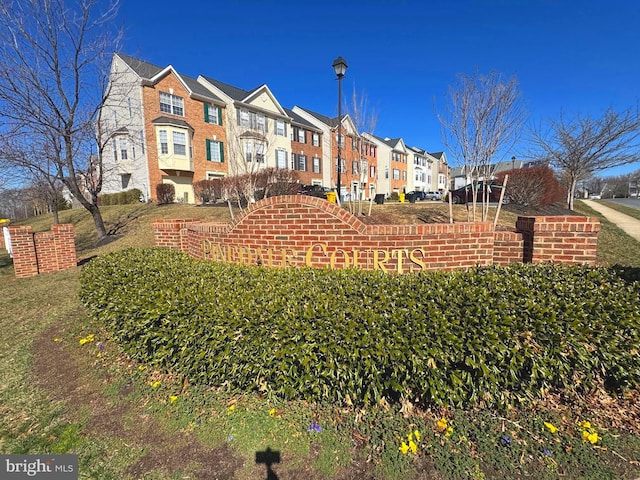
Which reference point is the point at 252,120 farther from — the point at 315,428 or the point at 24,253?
the point at 315,428

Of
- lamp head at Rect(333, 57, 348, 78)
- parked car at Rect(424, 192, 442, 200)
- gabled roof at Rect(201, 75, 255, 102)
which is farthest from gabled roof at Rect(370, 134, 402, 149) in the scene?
lamp head at Rect(333, 57, 348, 78)

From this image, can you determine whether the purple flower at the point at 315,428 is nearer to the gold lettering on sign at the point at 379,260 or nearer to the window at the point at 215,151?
the gold lettering on sign at the point at 379,260

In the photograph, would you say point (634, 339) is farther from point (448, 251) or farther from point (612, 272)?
point (448, 251)

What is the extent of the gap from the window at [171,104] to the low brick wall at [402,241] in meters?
24.1

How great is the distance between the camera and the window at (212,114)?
2597cm

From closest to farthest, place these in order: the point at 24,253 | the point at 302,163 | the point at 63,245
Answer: the point at 24,253
the point at 63,245
the point at 302,163

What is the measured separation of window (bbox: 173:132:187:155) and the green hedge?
931 inches

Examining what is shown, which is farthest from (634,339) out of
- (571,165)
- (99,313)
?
(571,165)

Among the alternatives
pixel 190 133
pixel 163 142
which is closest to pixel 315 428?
pixel 163 142

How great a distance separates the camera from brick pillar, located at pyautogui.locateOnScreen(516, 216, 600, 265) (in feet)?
10.8

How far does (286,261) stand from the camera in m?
3.96

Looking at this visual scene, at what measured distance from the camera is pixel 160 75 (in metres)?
22.7

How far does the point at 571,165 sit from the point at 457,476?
1808cm

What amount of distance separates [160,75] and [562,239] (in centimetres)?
2681
